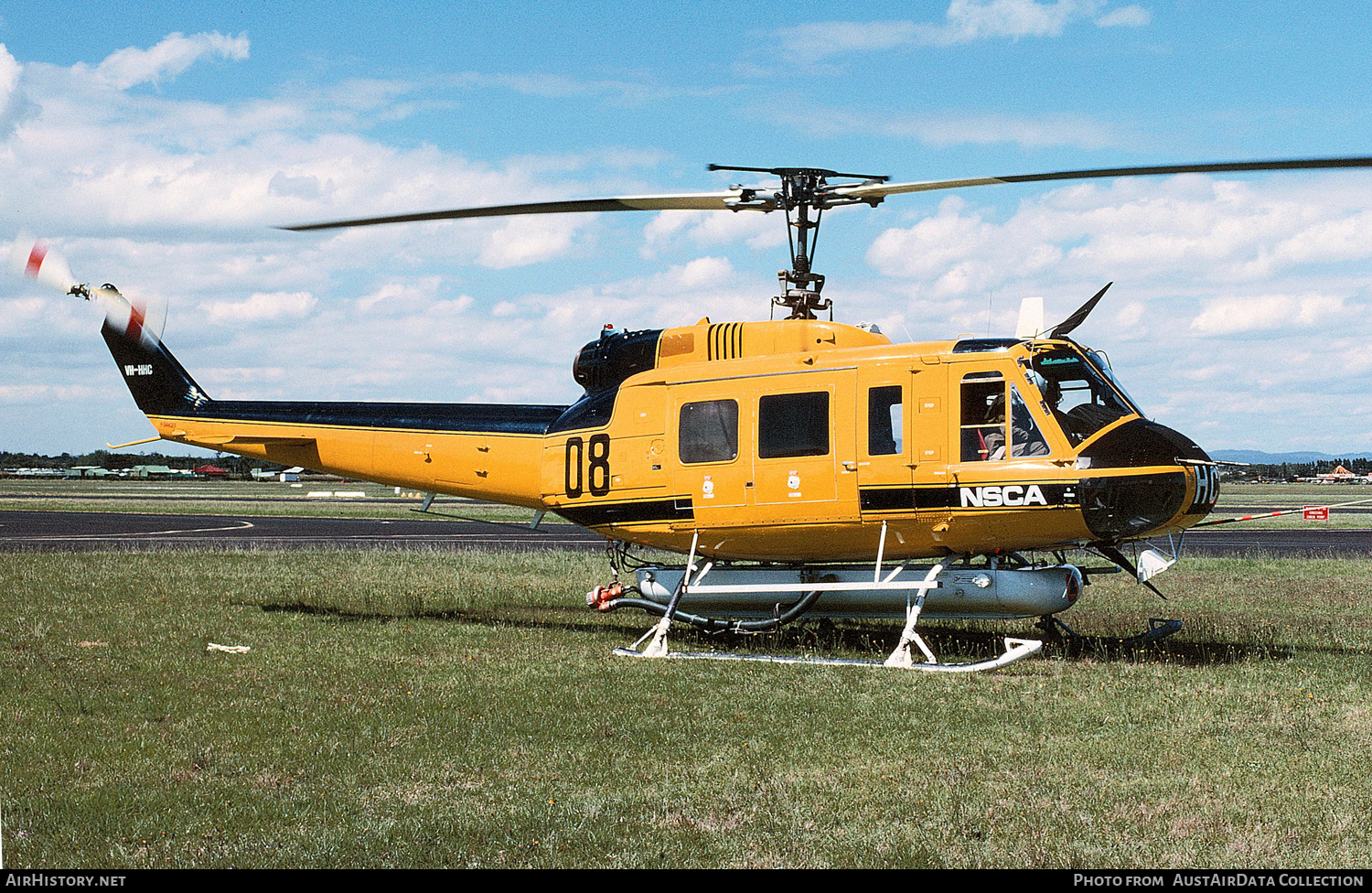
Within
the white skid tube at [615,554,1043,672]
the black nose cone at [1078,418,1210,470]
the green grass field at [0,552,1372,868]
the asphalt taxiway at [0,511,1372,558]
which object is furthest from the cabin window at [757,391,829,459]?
the asphalt taxiway at [0,511,1372,558]

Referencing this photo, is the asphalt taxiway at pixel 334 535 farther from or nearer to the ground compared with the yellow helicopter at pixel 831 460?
nearer to the ground

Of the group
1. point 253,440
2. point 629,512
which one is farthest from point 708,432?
point 253,440

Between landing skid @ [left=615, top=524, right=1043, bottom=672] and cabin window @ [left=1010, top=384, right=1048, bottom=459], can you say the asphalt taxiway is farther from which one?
cabin window @ [left=1010, top=384, right=1048, bottom=459]

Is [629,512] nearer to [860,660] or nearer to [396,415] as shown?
[860,660]

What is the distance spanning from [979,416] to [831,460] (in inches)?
67.1

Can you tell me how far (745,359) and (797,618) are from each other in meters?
3.29

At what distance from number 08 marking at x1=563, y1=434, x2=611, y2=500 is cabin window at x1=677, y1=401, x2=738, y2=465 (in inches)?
45.3

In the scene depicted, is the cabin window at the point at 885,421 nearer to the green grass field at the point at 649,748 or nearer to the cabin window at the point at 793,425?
the cabin window at the point at 793,425

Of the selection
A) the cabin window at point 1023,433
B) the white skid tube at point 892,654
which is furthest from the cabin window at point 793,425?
the cabin window at point 1023,433

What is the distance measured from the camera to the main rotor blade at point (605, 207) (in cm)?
1251

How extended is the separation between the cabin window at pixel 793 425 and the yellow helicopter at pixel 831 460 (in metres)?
0.02

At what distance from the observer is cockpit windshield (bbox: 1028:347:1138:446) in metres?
12.4

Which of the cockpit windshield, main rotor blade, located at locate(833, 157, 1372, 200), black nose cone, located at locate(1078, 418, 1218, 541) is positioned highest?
main rotor blade, located at locate(833, 157, 1372, 200)

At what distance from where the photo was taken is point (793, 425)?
1333cm
